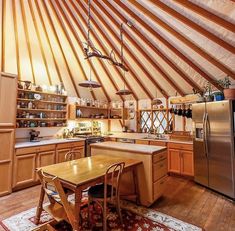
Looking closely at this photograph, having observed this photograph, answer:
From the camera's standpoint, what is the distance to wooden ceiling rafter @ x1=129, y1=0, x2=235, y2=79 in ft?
9.62

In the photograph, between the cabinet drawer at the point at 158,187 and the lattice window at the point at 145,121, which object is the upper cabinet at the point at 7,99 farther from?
the lattice window at the point at 145,121

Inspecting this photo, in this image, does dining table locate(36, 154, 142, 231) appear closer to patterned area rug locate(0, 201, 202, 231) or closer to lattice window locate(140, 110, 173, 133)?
patterned area rug locate(0, 201, 202, 231)

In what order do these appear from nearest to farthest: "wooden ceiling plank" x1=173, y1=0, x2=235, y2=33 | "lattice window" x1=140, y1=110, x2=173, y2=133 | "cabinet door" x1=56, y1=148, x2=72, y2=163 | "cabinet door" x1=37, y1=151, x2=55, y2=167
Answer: "wooden ceiling plank" x1=173, y1=0, x2=235, y2=33 → "cabinet door" x1=37, y1=151, x2=55, y2=167 → "cabinet door" x1=56, y1=148, x2=72, y2=163 → "lattice window" x1=140, y1=110, x2=173, y2=133

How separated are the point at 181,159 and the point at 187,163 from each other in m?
0.17

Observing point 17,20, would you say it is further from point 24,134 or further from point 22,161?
point 22,161

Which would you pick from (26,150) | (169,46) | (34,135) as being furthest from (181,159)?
(34,135)

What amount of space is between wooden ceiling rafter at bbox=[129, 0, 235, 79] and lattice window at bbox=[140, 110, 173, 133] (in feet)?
7.38

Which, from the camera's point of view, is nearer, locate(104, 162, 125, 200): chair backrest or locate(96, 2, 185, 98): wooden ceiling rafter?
locate(104, 162, 125, 200): chair backrest

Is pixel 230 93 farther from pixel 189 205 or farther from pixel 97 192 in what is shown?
pixel 97 192

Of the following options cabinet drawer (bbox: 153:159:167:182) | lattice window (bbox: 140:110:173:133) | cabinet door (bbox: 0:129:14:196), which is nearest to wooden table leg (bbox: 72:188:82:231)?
cabinet drawer (bbox: 153:159:167:182)

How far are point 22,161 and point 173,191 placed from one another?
11.0ft

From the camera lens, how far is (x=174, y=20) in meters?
3.01

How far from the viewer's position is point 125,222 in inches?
98.5

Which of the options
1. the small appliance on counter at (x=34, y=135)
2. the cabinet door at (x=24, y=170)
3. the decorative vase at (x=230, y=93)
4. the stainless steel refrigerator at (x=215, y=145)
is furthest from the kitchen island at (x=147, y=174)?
the small appliance on counter at (x=34, y=135)
